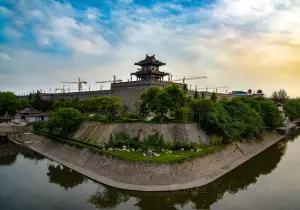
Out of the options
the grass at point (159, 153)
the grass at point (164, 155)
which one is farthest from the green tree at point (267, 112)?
the grass at point (164, 155)

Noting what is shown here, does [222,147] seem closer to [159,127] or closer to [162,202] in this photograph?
[159,127]

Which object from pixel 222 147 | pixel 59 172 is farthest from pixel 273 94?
pixel 59 172

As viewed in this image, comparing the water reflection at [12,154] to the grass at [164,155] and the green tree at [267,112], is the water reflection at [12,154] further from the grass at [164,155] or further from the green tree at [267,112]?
the green tree at [267,112]

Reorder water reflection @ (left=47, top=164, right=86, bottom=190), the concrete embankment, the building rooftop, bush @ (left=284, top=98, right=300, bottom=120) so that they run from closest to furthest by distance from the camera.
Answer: the concrete embankment < water reflection @ (left=47, top=164, right=86, bottom=190) < the building rooftop < bush @ (left=284, top=98, right=300, bottom=120)

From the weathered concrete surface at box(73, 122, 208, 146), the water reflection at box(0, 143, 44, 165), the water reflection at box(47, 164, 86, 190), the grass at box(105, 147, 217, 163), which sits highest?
the weathered concrete surface at box(73, 122, 208, 146)

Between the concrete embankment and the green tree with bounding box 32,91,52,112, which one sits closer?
the concrete embankment

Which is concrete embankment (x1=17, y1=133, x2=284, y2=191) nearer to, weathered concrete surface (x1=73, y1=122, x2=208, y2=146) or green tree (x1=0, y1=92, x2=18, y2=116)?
weathered concrete surface (x1=73, y1=122, x2=208, y2=146)

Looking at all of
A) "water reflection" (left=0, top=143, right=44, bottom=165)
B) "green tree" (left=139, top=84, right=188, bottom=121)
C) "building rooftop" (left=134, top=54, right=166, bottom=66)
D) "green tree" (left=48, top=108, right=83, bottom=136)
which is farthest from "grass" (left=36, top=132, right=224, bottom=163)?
"building rooftop" (left=134, top=54, right=166, bottom=66)
